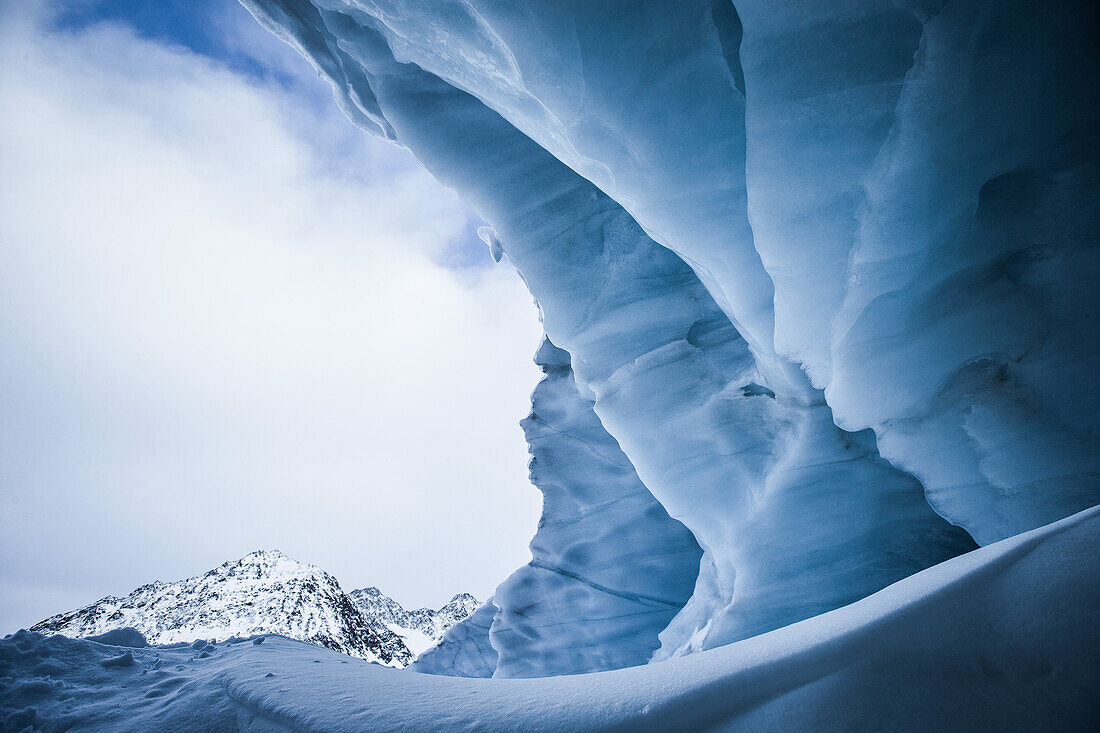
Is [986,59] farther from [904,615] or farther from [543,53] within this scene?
[904,615]

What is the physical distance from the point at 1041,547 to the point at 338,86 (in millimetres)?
4872

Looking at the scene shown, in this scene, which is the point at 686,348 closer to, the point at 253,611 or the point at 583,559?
the point at 583,559

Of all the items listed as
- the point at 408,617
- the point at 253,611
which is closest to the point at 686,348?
the point at 253,611

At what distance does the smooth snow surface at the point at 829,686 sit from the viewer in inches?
41.5

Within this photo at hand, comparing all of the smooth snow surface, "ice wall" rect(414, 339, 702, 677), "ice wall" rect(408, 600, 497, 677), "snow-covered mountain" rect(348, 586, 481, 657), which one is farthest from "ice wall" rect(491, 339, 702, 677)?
"snow-covered mountain" rect(348, 586, 481, 657)

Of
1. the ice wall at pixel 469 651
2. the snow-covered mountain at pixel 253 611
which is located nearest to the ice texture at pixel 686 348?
the ice wall at pixel 469 651

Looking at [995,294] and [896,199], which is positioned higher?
[896,199]

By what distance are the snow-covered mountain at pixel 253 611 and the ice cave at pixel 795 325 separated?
13184 mm

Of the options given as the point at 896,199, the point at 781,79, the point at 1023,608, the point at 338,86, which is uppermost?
the point at 338,86

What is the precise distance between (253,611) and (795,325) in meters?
20.6

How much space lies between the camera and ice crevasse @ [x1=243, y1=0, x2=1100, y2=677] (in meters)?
2.19

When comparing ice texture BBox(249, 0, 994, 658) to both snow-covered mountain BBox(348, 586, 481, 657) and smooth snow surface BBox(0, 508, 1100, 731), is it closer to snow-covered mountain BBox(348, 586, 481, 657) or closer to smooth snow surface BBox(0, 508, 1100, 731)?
smooth snow surface BBox(0, 508, 1100, 731)

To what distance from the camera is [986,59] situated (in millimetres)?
2057

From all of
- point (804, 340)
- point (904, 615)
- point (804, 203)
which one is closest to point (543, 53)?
point (804, 203)
